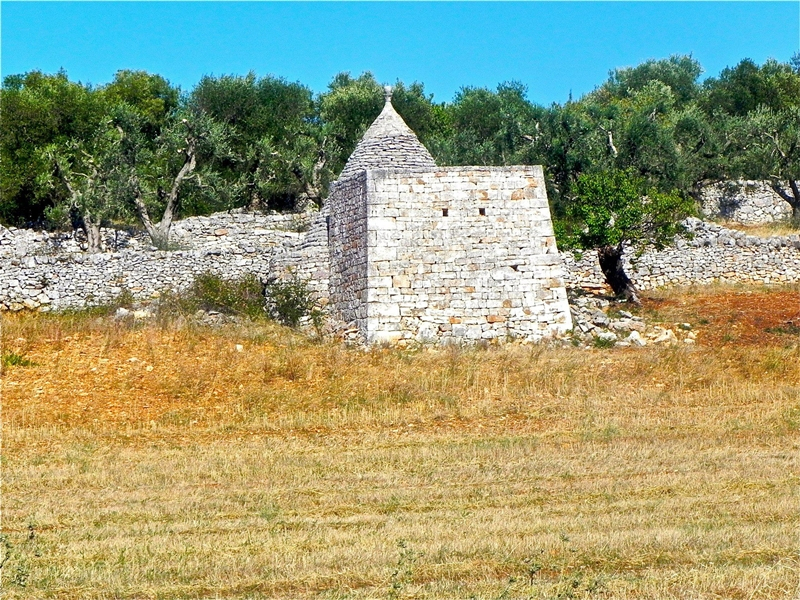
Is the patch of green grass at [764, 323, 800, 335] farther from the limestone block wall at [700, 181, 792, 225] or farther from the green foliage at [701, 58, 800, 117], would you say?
the green foliage at [701, 58, 800, 117]

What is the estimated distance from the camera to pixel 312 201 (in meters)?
37.8

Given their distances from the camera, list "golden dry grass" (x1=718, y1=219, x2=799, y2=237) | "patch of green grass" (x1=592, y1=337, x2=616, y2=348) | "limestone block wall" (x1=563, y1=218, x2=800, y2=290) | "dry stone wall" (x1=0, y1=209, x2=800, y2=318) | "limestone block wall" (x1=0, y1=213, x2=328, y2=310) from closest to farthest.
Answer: "patch of green grass" (x1=592, y1=337, x2=616, y2=348), "dry stone wall" (x1=0, y1=209, x2=800, y2=318), "limestone block wall" (x1=0, y1=213, x2=328, y2=310), "limestone block wall" (x1=563, y1=218, x2=800, y2=290), "golden dry grass" (x1=718, y1=219, x2=799, y2=237)

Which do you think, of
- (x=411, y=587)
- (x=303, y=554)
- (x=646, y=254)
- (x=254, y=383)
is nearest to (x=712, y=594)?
(x=411, y=587)

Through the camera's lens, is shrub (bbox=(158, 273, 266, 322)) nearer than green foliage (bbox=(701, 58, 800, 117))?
Yes

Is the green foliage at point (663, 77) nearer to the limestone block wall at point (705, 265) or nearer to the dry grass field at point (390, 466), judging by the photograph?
the limestone block wall at point (705, 265)

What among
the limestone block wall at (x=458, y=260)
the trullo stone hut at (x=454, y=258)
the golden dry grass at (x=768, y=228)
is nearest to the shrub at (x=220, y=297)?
the trullo stone hut at (x=454, y=258)

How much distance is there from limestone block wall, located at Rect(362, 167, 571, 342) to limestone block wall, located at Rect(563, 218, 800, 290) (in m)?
8.59

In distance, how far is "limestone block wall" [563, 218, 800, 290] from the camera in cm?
2823

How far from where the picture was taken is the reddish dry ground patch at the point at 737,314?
2016cm

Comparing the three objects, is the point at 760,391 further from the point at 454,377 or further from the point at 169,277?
the point at 169,277

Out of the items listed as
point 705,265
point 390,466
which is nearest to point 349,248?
point 390,466

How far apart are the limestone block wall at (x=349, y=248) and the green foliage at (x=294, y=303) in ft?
1.44

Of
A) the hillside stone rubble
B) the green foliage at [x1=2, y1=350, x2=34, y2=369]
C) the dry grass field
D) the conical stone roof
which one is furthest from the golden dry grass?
the green foliage at [x1=2, y1=350, x2=34, y2=369]

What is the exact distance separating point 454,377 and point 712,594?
9.39 m
